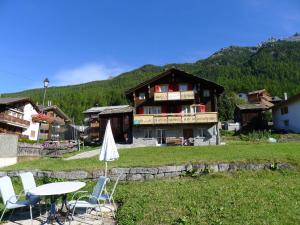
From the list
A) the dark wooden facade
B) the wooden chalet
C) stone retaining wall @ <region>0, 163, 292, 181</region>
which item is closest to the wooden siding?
Answer: the wooden chalet

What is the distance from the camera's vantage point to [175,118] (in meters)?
34.5

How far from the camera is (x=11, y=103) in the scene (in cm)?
4838

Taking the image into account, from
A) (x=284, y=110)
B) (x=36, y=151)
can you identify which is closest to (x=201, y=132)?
(x=284, y=110)

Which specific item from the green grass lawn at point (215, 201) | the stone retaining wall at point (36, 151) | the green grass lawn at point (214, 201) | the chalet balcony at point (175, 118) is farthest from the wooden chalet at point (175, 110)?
the green grass lawn at point (215, 201)

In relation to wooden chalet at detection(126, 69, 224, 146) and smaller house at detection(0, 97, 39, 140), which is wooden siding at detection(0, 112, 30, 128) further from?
wooden chalet at detection(126, 69, 224, 146)

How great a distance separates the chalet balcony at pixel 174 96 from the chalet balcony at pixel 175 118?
6.72ft

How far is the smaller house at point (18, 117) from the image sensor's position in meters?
47.4

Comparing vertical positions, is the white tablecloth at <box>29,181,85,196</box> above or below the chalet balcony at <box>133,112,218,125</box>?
below

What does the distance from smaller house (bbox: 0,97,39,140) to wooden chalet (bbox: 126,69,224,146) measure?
20.2 metres

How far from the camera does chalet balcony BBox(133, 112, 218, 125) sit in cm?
3394

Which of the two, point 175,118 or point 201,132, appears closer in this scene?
point 175,118

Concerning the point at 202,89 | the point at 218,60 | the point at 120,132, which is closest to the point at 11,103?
the point at 120,132

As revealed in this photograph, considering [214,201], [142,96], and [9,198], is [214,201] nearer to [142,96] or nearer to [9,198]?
[9,198]

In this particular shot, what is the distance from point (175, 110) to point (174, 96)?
170cm
